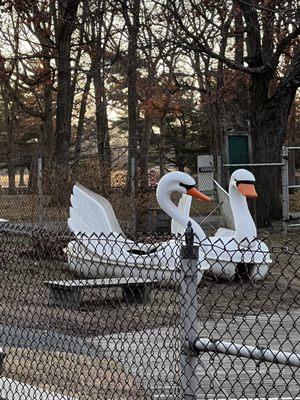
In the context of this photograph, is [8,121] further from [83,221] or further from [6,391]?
[6,391]

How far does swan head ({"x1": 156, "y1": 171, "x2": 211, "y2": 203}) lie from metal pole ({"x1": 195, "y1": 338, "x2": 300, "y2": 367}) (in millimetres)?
6878

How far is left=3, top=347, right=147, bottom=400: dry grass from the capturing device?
5336 mm

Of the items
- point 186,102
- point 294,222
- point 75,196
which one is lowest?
point 294,222

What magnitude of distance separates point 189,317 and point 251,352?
364 millimetres

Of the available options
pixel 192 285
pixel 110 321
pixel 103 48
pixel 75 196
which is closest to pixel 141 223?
pixel 75 196

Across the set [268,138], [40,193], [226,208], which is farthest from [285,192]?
[40,193]

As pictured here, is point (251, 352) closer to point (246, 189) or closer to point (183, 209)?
point (183, 209)

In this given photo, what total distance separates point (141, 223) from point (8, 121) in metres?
33.3

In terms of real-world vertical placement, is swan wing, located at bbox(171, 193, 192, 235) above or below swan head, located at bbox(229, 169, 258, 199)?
below

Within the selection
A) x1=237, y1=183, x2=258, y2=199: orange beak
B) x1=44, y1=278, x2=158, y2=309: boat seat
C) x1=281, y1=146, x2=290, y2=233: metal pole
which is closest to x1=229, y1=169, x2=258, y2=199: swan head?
x1=237, y1=183, x2=258, y2=199: orange beak

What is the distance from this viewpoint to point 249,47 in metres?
20.0

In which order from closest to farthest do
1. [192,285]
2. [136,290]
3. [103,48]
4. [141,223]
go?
1. [192,285]
2. [136,290]
3. [141,223]
4. [103,48]

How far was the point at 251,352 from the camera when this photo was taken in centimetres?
324

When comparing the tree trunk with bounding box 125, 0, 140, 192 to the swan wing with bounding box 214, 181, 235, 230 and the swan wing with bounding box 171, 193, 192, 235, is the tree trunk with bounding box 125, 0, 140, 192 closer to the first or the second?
the swan wing with bounding box 214, 181, 235, 230
